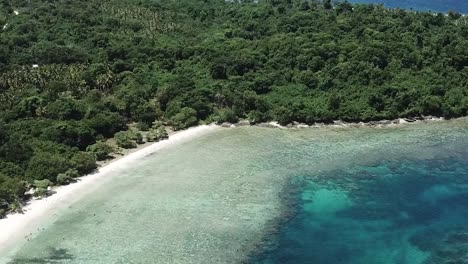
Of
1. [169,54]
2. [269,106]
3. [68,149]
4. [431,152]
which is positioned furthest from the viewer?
[169,54]

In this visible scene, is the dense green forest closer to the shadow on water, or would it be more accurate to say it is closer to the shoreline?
the shoreline

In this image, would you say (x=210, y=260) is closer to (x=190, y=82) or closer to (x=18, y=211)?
(x=18, y=211)

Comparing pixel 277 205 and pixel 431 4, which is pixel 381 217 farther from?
pixel 431 4

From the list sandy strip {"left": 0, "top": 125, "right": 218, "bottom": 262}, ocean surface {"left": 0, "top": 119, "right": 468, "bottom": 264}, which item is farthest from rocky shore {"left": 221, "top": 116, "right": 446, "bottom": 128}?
sandy strip {"left": 0, "top": 125, "right": 218, "bottom": 262}

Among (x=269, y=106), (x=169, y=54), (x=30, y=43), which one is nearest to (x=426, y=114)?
(x=269, y=106)

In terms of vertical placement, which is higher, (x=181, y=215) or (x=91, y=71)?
(x=91, y=71)

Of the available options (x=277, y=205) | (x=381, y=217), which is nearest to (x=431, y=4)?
(x=381, y=217)
